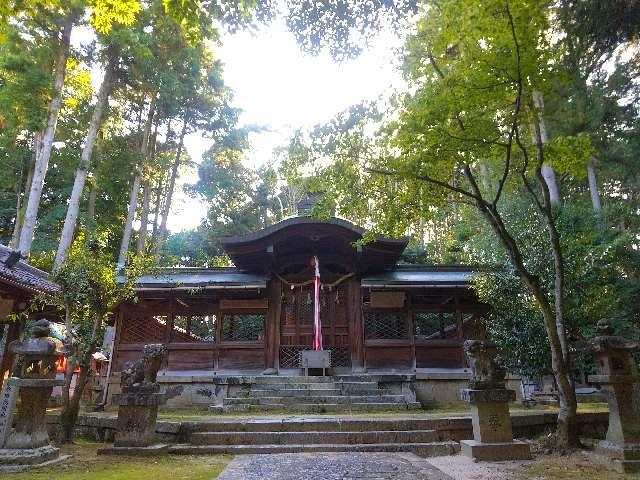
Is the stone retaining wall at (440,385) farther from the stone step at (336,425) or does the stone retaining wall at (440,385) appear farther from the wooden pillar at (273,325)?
the stone step at (336,425)

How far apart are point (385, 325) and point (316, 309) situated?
2444 millimetres

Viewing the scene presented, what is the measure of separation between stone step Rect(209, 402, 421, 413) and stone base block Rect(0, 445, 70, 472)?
4980mm

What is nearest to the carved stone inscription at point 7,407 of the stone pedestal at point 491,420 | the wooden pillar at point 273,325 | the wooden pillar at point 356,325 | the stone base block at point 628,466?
the stone pedestal at point 491,420

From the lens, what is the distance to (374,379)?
1145cm

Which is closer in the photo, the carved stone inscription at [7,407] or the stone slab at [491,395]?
the carved stone inscription at [7,407]

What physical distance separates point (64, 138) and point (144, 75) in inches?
249

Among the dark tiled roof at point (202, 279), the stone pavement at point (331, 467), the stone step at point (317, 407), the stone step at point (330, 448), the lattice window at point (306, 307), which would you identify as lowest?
the stone step at point (330, 448)

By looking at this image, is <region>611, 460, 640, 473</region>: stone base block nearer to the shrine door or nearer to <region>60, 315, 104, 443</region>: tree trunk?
<region>60, 315, 104, 443</region>: tree trunk

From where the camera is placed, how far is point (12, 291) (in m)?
9.76

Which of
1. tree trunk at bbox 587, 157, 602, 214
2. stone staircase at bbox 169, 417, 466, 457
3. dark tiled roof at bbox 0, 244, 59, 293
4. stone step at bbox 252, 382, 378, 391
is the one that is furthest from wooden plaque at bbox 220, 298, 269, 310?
tree trunk at bbox 587, 157, 602, 214

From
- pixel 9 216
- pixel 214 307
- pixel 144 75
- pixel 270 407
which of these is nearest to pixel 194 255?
pixel 9 216

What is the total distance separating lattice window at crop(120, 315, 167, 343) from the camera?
13.2 meters

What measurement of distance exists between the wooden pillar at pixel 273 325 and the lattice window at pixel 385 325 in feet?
9.57

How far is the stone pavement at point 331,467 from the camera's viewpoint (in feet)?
15.6
